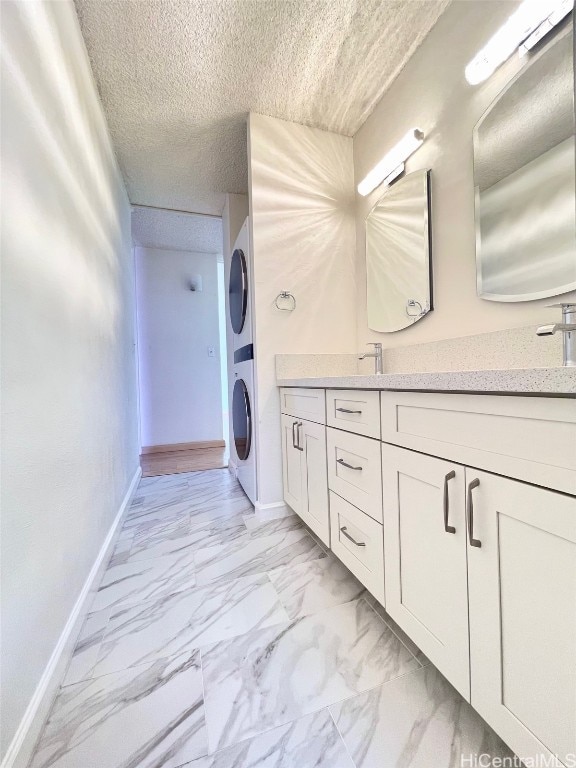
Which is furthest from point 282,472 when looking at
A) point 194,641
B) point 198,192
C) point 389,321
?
point 198,192

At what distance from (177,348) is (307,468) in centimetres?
295

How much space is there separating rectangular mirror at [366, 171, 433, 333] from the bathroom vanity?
0.80m

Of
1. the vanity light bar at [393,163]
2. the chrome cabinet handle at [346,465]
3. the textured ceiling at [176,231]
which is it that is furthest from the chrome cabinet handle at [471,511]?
the textured ceiling at [176,231]

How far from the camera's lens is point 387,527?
36.0 inches

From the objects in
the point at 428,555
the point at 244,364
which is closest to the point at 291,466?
the point at 244,364

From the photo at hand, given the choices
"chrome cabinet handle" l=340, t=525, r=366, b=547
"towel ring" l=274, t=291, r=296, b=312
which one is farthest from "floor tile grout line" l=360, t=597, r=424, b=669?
"towel ring" l=274, t=291, r=296, b=312

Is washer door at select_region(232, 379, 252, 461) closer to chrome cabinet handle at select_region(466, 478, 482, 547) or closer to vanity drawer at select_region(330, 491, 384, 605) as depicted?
vanity drawer at select_region(330, 491, 384, 605)

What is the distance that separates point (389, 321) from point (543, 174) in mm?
847

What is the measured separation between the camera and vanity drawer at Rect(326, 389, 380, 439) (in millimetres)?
977

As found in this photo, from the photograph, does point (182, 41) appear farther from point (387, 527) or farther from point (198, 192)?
point (387, 527)

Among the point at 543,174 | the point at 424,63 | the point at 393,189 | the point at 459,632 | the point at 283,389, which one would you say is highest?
the point at 424,63

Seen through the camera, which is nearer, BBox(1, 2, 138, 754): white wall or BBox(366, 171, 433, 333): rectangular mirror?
BBox(1, 2, 138, 754): white wall

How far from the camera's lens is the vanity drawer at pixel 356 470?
97 cm

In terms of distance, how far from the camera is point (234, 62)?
1518 mm
